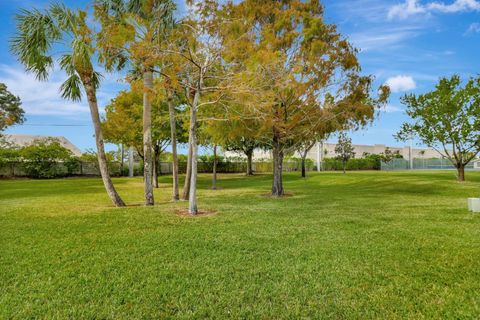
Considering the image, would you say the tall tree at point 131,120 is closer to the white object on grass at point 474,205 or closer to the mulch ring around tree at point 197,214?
the mulch ring around tree at point 197,214

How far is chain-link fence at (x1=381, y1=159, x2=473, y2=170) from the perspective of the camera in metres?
44.5

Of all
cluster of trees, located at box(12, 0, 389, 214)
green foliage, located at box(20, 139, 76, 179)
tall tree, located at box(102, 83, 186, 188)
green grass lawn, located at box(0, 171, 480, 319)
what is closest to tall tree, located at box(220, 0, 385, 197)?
cluster of trees, located at box(12, 0, 389, 214)

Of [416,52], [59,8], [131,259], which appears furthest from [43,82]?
Answer: [416,52]

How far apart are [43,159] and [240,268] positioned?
27.0 metres

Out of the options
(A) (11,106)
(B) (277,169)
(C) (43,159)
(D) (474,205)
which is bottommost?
(D) (474,205)

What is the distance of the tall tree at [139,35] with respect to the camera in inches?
325

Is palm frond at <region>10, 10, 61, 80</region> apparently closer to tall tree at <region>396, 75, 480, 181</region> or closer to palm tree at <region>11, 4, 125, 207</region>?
palm tree at <region>11, 4, 125, 207</region>

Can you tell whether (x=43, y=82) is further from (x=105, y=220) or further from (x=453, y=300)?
(x=453, y=300)

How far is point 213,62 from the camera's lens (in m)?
8.79

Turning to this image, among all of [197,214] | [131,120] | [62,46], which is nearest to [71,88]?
[62,46]

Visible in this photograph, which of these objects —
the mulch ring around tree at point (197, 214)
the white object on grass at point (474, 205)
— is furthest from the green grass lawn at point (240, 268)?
the white object on grass at point (474, 205)

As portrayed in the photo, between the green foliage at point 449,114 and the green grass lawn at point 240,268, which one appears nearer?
the green grass lawn at point 240,268

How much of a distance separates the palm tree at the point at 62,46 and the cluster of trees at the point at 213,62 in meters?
0.03

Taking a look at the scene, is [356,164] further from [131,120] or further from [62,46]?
[62,46]
